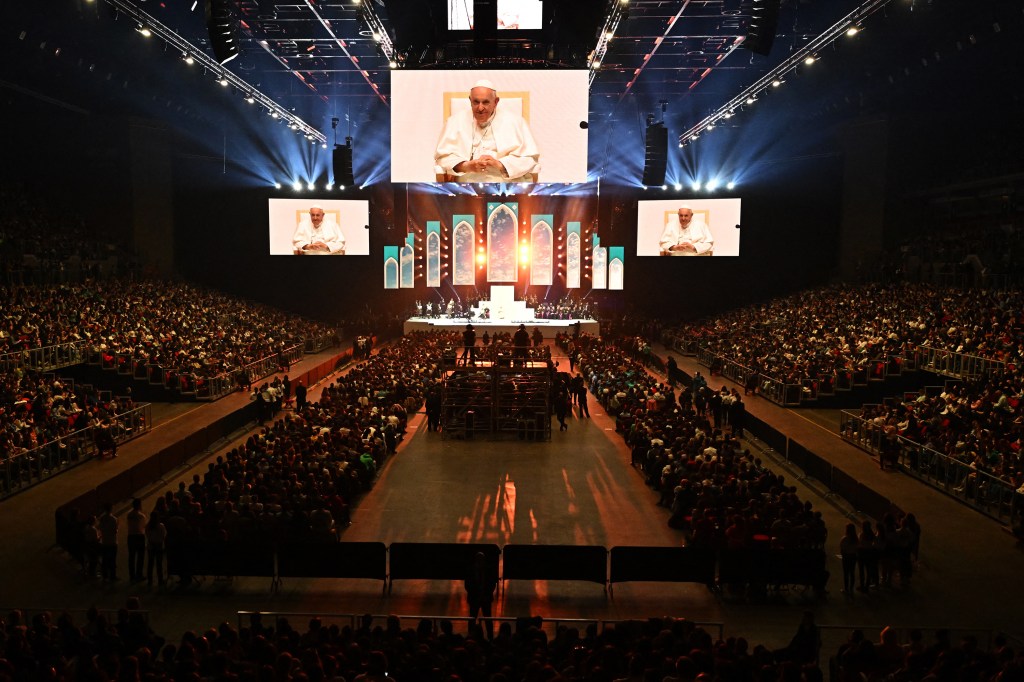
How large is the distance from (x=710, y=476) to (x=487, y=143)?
20.0 meters

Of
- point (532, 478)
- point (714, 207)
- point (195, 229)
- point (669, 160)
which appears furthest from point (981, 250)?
point (195, 229)

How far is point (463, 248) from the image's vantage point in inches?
1849

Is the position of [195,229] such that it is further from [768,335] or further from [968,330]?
[968,330]

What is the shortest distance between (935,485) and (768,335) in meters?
17.1

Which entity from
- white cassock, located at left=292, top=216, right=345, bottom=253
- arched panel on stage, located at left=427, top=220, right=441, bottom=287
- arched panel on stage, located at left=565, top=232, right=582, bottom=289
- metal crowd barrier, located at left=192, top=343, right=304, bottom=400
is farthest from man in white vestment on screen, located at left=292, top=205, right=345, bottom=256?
arched panel on stage, located at left=565, top=232, right=582, bottom=289

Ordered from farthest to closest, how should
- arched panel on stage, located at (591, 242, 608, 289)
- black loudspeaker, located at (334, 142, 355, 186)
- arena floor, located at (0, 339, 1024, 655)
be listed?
1. arched panel on stage, located at (591, 242, 608, 289)
2. black loudspeaker, located at (334, 142, 355, 186)
3. arena floor, located at (0, 339, 1024, 655)

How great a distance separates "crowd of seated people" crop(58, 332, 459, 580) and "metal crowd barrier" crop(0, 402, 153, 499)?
2.54 m

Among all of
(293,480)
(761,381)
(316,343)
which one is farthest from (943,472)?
(316,343)

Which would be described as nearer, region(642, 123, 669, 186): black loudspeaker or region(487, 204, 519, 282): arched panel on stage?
region(642, 123, 669, 186): black loudspeaker

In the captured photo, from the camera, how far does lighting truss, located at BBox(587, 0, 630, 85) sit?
936 inches

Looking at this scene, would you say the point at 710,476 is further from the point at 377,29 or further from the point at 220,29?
the point at 377,29

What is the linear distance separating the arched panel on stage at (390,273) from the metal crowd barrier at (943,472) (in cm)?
2860

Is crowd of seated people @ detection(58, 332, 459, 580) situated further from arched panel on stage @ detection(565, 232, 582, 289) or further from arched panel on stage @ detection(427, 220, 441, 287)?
arched panel on stage @ detection(565, 232, 582, 289)

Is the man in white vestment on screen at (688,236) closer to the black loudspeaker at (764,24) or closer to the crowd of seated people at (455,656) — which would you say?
the black loudspeaker at (764,24)
